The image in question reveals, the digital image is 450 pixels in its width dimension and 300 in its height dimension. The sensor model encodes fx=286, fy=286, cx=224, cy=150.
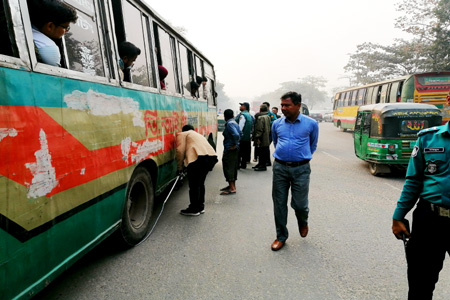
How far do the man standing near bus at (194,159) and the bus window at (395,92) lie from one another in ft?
45.0

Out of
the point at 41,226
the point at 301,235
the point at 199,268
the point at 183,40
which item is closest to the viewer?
the point at 41,226

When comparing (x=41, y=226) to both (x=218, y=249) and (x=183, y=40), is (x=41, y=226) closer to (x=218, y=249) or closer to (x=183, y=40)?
(x=218, y=249)

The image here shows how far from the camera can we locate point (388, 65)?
29.4 m

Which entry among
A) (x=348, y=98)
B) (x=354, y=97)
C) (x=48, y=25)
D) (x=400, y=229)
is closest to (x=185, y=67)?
(x=48, y=25)

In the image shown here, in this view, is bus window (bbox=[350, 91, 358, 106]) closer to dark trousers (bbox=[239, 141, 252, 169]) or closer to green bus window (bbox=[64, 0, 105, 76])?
dark trousers (bbox=[239, 141, 252, 169])

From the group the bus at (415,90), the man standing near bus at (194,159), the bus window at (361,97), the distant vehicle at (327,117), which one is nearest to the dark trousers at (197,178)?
the man standing near bus at (194,159)

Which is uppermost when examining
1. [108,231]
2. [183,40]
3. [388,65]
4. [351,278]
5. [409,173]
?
[388,65]

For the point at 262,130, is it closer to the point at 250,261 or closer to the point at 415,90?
the point at 250,261

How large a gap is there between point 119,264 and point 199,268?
2.80ft

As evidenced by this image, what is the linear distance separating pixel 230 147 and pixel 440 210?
13.8ft

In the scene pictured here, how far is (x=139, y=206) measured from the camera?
12.2ft

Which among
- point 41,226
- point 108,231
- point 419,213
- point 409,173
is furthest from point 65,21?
point 419,213

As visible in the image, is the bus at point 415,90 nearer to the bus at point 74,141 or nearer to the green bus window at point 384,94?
the green bus window at point 384,94

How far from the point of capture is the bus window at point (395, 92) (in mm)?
14513
